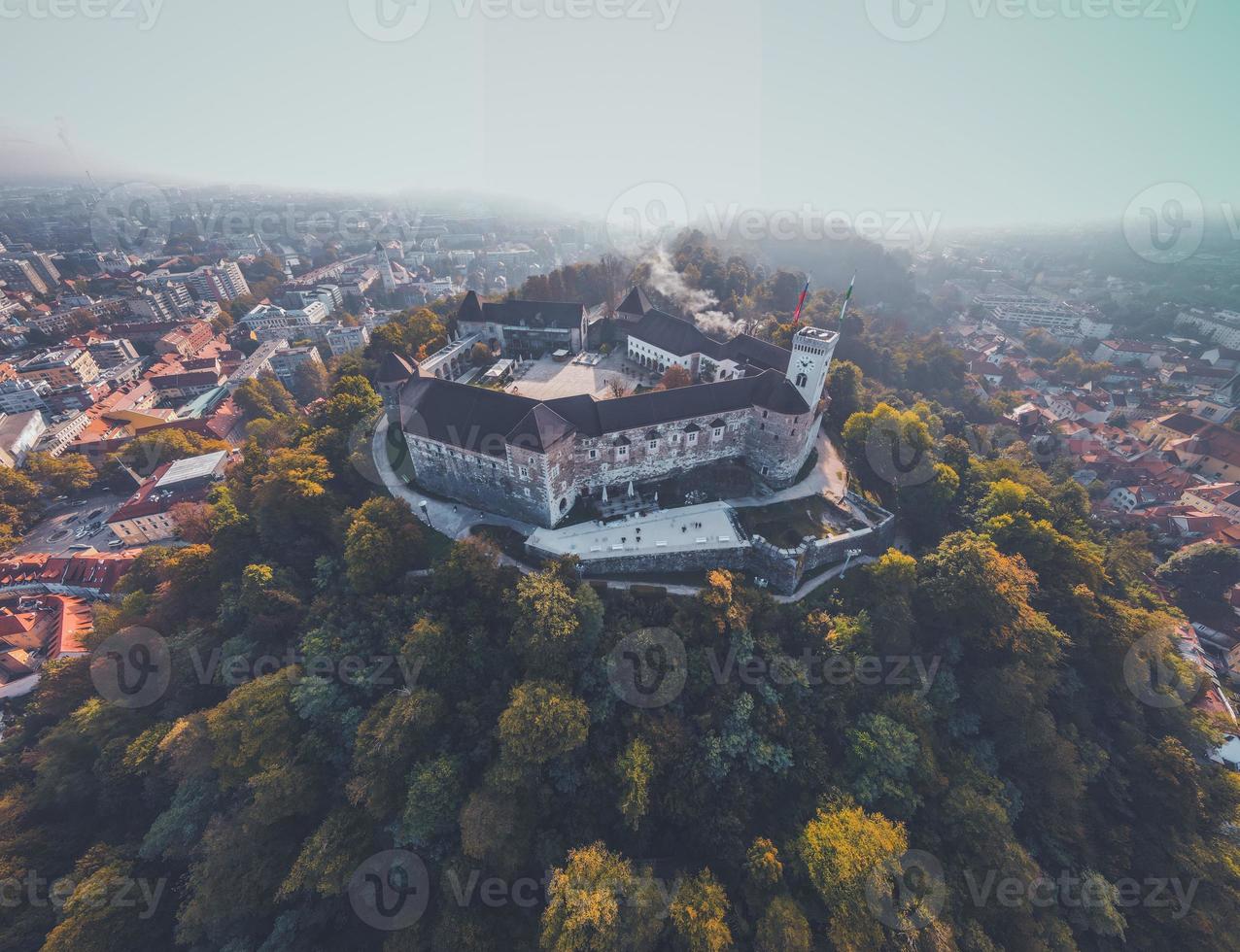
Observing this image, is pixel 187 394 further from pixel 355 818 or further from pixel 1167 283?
pixel 1167 283

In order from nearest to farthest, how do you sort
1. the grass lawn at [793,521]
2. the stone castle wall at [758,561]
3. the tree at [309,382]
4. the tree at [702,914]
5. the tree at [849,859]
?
the tree at [702,914] < the tree at [849,859] < the stone castle wall at [758,561] < the grass lawn at [793,521] < the tree at [309,382]

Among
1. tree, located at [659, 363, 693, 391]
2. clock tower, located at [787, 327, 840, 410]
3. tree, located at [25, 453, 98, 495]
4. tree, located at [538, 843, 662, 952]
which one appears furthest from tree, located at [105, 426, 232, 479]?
clock tower, located at [787, 327, 840, 410]

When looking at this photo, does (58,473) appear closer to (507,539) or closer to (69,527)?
(69,527)

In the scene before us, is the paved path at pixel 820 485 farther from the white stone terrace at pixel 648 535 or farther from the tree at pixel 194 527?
the tree at pixel 194 527

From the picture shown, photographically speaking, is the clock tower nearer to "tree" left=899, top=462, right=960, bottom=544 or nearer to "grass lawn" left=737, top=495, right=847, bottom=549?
"grass lawn" left=737, top=495, right=847, bottom=549

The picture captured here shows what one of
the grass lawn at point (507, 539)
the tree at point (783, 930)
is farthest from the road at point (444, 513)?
the tree at point (783, 930)

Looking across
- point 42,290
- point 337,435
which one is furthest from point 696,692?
point 42,290

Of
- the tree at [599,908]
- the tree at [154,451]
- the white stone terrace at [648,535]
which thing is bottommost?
the tree at [599,908]
